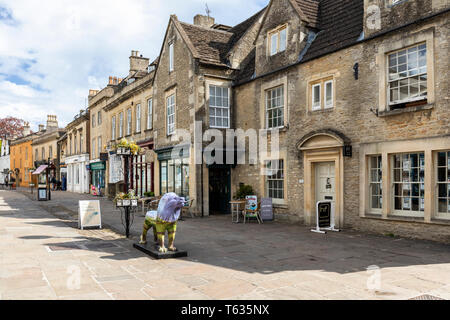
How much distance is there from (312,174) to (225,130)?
208 inches

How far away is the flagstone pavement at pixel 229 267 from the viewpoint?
575cm

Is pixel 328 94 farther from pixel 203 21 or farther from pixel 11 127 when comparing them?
pixel 11 127

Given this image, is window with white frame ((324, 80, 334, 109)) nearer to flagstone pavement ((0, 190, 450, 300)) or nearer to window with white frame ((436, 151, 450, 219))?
window with white frame ((436, 151, 450, 219))

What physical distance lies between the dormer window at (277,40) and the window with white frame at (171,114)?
5.97 m

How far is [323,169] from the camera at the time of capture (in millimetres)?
13352

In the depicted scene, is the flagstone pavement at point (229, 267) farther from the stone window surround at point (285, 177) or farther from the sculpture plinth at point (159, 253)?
the stone window surround at point (285, 177)

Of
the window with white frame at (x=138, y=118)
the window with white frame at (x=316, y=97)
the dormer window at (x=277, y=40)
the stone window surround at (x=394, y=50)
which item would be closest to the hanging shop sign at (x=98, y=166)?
the window with white frame at (x=138, y=118)

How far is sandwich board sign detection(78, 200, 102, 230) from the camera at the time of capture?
12805mm

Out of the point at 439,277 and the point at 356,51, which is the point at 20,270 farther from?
the point at 356,51

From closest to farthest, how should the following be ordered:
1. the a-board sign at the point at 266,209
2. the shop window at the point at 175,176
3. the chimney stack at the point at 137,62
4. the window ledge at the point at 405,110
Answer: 1. the window ledge at the point at 405,110
2. the a-board sign at the point at 266,209
3. the shop window at the point at 175,176
4. the chimney stack at the point at 137,62

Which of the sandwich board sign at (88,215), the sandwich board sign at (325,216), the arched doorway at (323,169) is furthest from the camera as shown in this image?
the sandwich board sign at (88,215)

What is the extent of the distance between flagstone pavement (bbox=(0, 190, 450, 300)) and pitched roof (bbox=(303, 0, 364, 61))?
250 inches

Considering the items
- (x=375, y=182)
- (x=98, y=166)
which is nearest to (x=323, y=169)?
(x=375, y=182)
